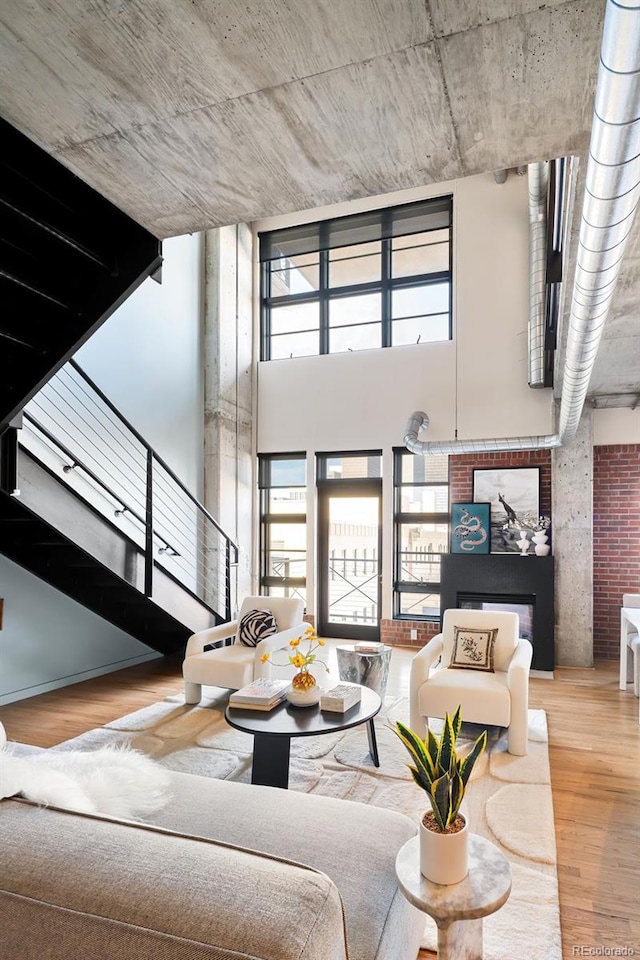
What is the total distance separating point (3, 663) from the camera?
15.2 ft

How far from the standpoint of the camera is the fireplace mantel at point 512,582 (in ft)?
19.8

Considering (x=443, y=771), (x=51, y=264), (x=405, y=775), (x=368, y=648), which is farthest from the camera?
(x=368, y=648)

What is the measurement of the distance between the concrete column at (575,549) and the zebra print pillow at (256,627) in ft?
10.7

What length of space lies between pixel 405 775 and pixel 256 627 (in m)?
1.87

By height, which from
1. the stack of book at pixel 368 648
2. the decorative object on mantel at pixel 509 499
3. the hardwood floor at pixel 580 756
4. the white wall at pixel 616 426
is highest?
the white wall at pixel 616 426

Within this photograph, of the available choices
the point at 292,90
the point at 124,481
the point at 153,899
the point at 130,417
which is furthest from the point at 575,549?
the point at 153,899

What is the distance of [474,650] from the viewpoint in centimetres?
412

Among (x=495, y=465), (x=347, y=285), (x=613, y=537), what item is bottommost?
(x=613, y=537)

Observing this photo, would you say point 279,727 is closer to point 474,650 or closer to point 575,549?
point 474,650

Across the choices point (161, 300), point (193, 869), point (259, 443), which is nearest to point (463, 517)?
point (259, 443)

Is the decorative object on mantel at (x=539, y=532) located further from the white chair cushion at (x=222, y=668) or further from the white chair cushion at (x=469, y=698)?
the white chair cushion at (x=222, y=668)

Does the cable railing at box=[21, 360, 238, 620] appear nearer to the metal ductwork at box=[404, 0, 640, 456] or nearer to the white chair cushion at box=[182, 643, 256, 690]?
the white chair cushion at box=[182, 643, 256, 690]

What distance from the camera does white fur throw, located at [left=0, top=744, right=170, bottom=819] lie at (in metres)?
1.38

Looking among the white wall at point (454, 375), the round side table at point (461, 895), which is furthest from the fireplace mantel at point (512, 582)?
the round side table at point (461, 895)
